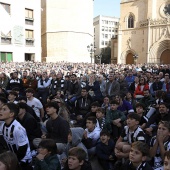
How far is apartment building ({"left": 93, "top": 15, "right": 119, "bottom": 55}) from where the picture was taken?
74062 millimetres

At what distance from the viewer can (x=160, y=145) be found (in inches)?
142

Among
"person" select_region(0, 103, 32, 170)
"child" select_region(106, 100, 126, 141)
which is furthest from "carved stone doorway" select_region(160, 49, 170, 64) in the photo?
"person" select_region(0, 103, 32, 170)

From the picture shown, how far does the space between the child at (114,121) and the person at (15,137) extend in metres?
2.33

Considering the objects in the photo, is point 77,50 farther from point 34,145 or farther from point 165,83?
point 34,145

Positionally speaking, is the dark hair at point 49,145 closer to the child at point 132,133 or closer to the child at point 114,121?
the child at point 132,133

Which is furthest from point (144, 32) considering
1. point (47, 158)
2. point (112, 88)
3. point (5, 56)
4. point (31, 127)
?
point (47, 158)

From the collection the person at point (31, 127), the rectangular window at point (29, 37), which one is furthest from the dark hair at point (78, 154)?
the rectangular window at point (29, 37)

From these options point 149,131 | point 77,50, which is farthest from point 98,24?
point 149,131

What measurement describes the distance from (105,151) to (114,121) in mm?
1144

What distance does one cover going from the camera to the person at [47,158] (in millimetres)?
3193

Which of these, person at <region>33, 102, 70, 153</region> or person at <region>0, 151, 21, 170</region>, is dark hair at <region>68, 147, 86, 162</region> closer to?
person at <region>0, 151, 21, 170</region>

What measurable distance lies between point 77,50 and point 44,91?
29.1 m

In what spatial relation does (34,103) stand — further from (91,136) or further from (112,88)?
(112,88)

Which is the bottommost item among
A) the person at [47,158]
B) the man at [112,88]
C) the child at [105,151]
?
the child at [105,151]
